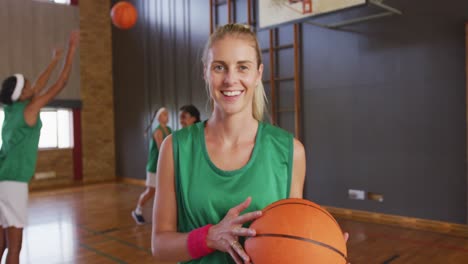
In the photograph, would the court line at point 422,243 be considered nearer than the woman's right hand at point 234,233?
No

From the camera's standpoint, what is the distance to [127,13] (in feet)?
19.8

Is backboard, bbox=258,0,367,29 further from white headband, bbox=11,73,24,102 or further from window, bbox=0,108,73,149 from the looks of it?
window, bbox=0,108,73,149

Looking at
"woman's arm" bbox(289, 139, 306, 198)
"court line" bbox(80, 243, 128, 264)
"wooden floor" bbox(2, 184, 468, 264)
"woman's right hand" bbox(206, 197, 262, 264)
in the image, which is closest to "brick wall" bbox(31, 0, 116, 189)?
"wooden floor" bbox(2, 184, 468, 264)

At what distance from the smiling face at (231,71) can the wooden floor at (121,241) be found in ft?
9.08

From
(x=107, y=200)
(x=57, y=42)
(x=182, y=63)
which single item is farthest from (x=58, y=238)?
(x=57, y=42)

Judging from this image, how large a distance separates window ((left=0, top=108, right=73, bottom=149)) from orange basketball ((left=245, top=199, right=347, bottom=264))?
8.11m

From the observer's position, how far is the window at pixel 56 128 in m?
8.24

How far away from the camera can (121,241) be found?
4195mm

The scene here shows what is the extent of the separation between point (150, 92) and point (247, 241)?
288 inches

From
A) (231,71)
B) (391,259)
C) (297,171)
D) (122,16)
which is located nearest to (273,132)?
(297,171)

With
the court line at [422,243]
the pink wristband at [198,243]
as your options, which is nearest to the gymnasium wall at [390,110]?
the court line at [422,243]

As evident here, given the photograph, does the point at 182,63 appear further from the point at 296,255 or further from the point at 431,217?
the point at 296,255

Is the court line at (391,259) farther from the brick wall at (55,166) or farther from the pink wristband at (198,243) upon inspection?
the brick wall at (55,166)

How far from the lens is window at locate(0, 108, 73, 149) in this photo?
8.24 metres
